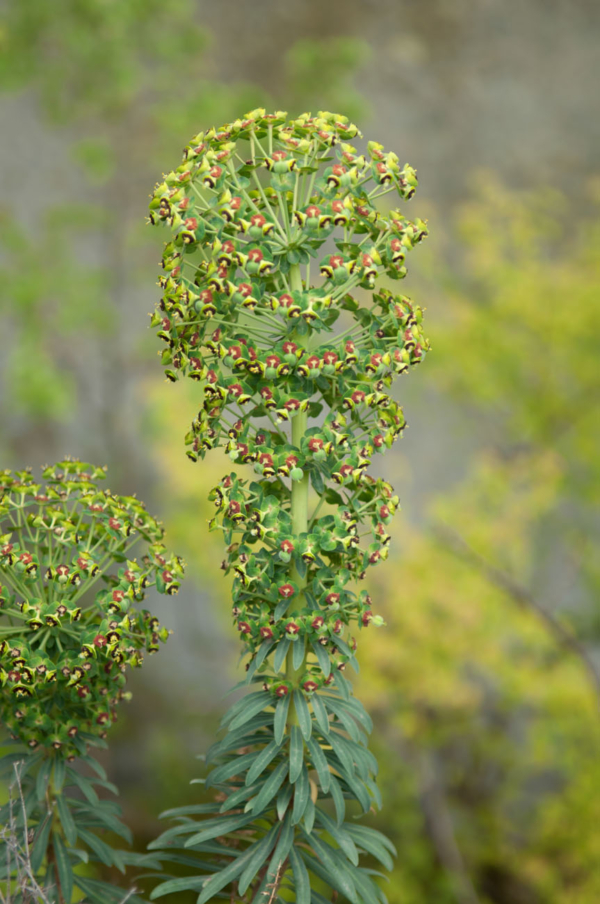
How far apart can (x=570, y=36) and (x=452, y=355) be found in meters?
6.82

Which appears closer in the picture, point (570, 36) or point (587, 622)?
point (587, 622)

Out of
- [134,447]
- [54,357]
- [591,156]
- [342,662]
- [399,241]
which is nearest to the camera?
[399,241]

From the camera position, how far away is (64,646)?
5.82 feet

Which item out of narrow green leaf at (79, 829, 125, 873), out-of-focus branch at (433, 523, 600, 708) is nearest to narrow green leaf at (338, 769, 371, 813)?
narrow green leaf at (79, 829, 125, 873)

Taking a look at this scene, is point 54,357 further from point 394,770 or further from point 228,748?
point 228,748

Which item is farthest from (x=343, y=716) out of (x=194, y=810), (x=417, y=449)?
(x=417, y=449)

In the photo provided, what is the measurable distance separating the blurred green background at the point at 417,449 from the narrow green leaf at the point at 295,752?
2530 mm

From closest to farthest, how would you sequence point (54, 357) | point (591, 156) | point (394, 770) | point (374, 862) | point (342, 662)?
point (342, 662)
point (394, 770)
point (374, 862)
point (54, 357)
point (591, 156)

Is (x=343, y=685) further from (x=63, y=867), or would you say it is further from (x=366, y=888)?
(x=63, y=867)

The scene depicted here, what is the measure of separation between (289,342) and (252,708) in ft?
2.39

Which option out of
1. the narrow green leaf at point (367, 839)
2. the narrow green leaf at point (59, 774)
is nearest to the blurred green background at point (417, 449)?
the narrow green leaf at point (367, 839)

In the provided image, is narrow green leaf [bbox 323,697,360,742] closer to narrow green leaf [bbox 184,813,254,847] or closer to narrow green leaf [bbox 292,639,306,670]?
narrow green leaf [bbox 292,639,306,670]

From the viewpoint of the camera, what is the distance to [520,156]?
10906 millimetres

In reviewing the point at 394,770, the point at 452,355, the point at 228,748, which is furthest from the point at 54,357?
the point at 228,748
